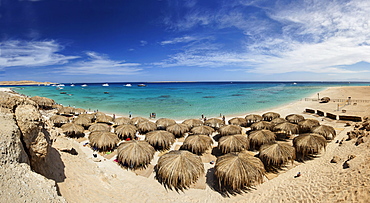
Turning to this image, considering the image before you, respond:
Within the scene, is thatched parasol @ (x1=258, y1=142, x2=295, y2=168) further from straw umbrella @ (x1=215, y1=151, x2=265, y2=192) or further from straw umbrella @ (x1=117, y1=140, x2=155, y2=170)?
straw umbrella @ (x1=117, y1=140, x2=155, y2=170)

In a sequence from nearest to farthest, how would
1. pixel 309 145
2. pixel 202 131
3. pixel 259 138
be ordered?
pixel 309 145, pixel 259 138, pixel 202 131

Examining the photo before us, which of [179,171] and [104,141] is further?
[104,141]

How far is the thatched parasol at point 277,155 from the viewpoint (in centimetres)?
804

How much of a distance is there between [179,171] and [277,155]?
5081 millimetres

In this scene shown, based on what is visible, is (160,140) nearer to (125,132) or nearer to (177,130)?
(177,130)

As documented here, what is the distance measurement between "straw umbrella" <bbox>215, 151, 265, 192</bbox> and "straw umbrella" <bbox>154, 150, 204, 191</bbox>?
3.36 ft

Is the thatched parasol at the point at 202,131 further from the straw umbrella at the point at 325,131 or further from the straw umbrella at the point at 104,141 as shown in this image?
the straw umbrella at the point at 325,131

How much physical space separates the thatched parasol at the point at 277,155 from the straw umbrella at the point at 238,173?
1.23 m

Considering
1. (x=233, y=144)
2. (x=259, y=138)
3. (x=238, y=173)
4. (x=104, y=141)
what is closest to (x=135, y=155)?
(x=104, y=141)

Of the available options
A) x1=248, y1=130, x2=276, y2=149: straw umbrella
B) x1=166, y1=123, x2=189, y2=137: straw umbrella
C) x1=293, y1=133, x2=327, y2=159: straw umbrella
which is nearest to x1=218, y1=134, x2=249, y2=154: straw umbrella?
x1=248, y1=130, x2=276, y2=149: straw umbrella

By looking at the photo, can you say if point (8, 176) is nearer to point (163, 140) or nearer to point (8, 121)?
point (8, 121)

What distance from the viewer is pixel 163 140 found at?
10.7 m

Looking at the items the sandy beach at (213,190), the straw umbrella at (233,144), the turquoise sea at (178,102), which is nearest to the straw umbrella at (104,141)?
the sandy beach at (213,190)

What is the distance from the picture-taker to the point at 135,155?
854cm
